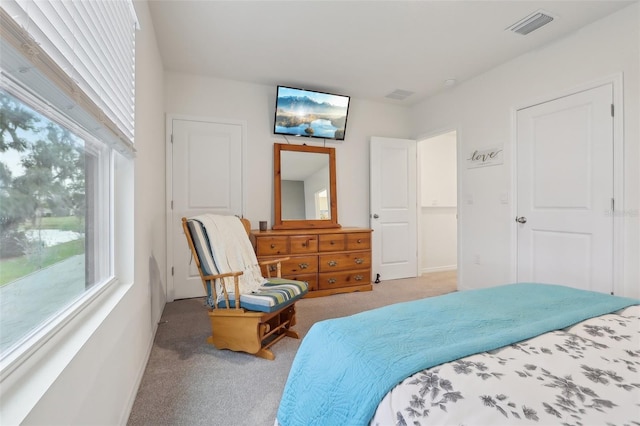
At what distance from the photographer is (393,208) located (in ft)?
14.3

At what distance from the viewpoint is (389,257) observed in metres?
4.31

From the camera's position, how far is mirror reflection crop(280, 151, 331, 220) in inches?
149

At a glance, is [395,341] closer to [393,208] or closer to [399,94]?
[393,208]

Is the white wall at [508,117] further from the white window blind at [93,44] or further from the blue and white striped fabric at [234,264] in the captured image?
the white window blind at [93,44]

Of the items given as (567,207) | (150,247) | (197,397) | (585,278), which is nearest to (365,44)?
(567,207)

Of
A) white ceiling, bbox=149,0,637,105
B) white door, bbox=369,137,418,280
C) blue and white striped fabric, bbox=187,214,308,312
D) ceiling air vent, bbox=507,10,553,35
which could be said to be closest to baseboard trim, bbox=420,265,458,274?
white door, bbox=369,137,418,280

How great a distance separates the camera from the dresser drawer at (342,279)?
3.54 metres

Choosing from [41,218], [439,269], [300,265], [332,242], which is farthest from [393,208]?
[41,218]

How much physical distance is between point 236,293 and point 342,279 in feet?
5.96

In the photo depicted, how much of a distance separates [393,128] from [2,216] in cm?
443

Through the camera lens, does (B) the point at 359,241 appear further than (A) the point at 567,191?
Yes

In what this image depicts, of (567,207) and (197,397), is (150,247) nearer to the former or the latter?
(197,397)

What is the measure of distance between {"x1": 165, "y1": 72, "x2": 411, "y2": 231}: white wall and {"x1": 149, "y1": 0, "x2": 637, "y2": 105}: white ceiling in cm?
18

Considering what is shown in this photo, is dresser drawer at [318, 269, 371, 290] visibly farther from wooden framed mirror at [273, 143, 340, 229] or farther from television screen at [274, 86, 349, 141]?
television screen at [274, 86, 349, 141]
